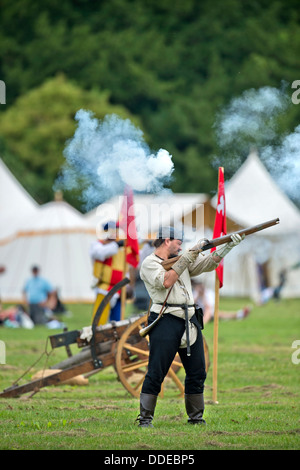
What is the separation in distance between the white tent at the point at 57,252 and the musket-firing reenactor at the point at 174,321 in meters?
18.9

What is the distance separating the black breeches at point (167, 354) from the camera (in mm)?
6668

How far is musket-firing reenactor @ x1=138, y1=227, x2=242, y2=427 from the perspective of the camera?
666cm

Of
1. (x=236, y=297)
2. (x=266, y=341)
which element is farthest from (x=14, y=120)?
(x=266, y=341)

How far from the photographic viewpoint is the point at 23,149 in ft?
144

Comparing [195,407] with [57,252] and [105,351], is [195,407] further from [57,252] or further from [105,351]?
[57,252]

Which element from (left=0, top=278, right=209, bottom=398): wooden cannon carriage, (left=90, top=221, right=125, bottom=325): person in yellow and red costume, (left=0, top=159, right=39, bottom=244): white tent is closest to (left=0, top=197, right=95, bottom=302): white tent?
(left=0, top=159, right=39, bottom=244): white tent

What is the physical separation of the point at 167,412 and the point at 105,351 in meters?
1.36

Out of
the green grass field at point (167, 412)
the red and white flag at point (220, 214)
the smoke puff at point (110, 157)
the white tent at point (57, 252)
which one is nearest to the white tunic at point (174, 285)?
the green grass field at point (167, 412)

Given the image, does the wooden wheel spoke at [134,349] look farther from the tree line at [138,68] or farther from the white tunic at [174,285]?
the tree line at [138,68]

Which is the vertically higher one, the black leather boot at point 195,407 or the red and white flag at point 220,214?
the red and white flag at point 220,214

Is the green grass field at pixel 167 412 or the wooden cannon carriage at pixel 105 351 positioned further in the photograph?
the wooden cannon carriage at pixel 105 351

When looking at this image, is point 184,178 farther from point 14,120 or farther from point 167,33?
point 167,33

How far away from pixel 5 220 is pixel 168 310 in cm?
2176

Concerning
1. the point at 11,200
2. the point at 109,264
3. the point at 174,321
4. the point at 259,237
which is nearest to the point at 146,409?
the point at 174,321
